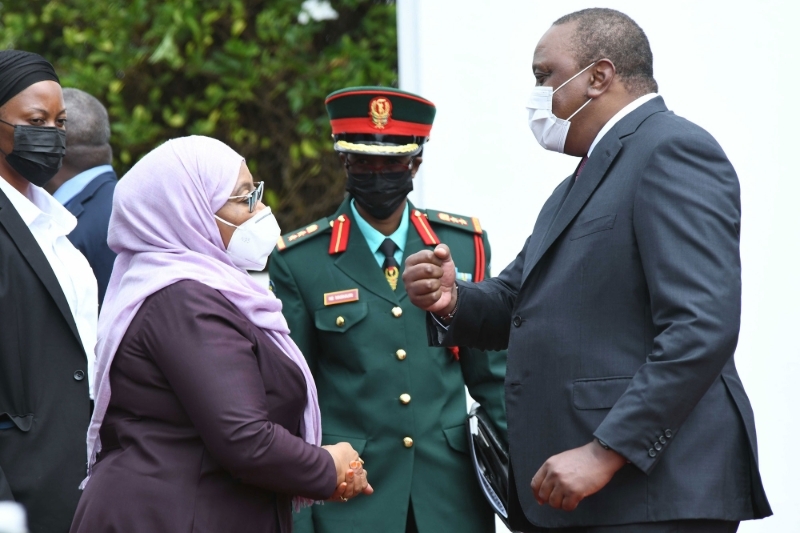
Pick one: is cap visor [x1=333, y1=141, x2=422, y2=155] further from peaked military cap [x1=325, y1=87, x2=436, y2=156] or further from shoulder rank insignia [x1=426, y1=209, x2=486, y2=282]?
shoulder rank insignia [x1=426, y1=209, x2=486, y2=282]

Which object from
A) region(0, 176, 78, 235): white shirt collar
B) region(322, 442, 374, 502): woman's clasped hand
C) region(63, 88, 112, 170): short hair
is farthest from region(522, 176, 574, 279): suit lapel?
region(63, 88, 112, 170): short hair

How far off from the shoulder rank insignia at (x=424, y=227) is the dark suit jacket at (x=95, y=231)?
1.18m

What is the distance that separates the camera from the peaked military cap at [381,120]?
3.64 meters

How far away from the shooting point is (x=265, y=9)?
621cm

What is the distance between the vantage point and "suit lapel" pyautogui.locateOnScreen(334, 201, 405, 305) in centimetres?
352

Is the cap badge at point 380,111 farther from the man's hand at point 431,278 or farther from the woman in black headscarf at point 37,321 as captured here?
the woman in black headscarf at point 37,321

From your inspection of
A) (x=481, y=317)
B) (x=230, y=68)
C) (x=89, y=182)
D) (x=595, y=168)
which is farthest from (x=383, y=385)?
(x=230, y=68)

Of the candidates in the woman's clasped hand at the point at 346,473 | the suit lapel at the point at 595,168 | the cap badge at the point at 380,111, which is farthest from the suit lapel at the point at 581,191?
the cap badge at the point at 380,111

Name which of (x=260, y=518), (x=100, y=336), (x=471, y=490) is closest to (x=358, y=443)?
(x=471, y=490)

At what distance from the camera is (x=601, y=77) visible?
274 centimetres

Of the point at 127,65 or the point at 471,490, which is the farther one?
the point at 127,65

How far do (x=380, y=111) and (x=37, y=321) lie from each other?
4.52 ft

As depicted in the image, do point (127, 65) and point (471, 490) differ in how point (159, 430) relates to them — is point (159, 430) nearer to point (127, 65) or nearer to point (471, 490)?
point (471, 490)

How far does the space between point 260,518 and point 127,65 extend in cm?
420
